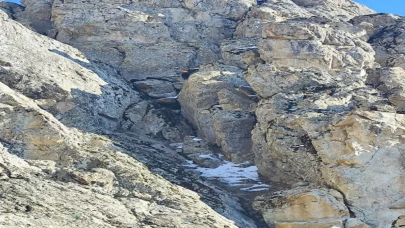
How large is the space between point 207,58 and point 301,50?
12066 mm

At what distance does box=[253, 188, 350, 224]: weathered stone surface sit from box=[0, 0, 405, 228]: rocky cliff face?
0.07m

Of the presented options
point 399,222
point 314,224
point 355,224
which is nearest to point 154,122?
point 314,224

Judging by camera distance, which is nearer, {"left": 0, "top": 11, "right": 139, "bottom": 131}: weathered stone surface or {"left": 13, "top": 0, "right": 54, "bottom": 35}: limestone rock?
{"left": 0, "top": 11, "right": 139, "bottom": 131}: weathered stone surface

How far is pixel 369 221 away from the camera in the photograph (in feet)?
93.7

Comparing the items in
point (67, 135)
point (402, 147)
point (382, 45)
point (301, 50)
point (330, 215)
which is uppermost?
point (382, 45)

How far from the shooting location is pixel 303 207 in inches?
1147

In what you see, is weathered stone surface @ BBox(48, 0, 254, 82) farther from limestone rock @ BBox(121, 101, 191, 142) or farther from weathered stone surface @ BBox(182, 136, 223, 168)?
weathered stone surface @ BBox(182, 136, 223, 168)

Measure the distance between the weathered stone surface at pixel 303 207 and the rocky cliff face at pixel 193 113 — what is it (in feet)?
0.24

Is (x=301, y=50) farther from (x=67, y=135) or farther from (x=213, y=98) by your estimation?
(x=67, y=135)

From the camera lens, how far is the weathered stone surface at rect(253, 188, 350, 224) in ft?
94.6

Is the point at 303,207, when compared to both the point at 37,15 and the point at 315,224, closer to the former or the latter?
the point at 315,224

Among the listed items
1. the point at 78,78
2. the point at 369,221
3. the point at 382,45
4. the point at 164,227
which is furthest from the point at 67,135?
the point at 382,45

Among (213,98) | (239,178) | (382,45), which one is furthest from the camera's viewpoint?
(382,45)

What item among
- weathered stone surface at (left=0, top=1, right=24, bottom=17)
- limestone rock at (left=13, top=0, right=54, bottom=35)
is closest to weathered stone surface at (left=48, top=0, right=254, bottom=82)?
limestone rock at (left=13, top=0, right=54, bottom=35)
